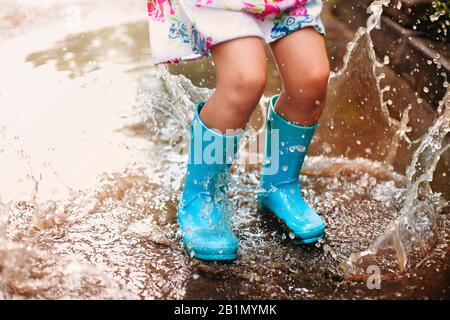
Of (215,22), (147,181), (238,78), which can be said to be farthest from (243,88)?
(147,181)

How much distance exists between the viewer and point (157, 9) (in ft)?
6.79

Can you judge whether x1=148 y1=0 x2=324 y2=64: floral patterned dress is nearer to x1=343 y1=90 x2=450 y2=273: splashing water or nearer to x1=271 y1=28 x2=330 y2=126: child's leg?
x1=271 y1=28 x2=330 y2=126: child's leg

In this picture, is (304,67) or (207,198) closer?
(304,67)

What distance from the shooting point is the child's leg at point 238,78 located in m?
1.91

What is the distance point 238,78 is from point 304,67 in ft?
Answer: 0.80

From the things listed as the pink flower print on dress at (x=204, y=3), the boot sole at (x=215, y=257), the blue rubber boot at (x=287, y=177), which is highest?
the pink flower print on dress at (x=204, y=3)

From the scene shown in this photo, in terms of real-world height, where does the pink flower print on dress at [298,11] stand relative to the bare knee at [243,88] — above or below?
above

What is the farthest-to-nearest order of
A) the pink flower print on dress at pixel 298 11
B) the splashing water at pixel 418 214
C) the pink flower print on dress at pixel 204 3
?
the splashing water at pixel 418 214
the pink flower print on dress at pixel 298 11
the pink flower print on dress at pixel 204 3

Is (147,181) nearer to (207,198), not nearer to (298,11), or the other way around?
(207,198)

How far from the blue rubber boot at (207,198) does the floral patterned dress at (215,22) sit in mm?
216

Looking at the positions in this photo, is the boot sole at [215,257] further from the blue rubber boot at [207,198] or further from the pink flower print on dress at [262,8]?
the pink flower print on dress at [262,8]

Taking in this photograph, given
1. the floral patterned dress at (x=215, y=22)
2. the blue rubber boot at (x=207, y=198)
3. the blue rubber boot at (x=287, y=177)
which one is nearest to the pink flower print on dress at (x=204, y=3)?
the floral patterned dress at (x=215, y=22)
